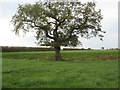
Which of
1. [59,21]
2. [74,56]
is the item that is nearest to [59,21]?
[59,21]

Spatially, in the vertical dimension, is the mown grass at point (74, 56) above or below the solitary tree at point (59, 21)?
Result: below

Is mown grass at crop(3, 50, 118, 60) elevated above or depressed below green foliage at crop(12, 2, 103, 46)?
below

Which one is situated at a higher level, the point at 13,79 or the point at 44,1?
the point at 44,1

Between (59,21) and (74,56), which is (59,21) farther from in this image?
(74,56)

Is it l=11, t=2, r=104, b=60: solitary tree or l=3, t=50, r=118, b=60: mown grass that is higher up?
l=11, t=2, r=104, b=60: solitary tree

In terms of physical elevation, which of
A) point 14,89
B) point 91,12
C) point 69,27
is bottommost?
point 14,89

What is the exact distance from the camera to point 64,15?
30.9 meters

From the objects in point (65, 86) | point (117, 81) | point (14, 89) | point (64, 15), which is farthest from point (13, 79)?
point (64, 15)

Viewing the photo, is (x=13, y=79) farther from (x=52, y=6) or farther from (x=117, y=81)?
(x=52, y=6)

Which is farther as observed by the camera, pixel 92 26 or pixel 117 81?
pixel 92 26

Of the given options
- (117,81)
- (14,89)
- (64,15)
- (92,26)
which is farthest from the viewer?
(92,26)

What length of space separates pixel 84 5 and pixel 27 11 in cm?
913

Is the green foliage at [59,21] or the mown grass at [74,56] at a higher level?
the green foliage at [59,21]

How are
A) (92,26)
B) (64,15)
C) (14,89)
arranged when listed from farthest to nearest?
(92,26), (64,15), (14,89)
